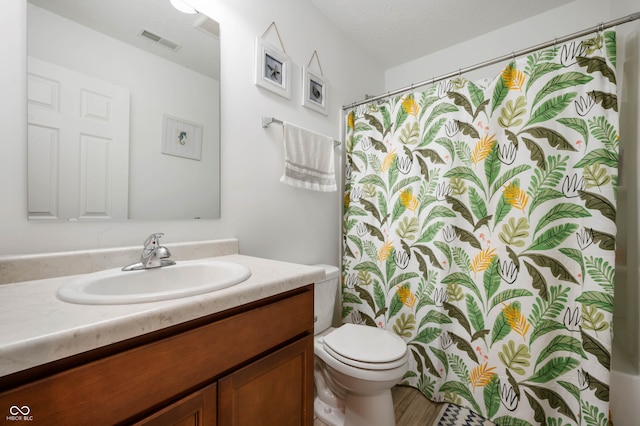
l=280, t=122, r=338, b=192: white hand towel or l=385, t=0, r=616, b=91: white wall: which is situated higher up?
l=385, t=0, r=616, b=91: white wall

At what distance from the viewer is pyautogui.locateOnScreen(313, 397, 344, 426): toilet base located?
4.33ft

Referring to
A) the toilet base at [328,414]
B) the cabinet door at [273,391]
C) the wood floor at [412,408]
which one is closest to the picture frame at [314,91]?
the cabinet door at [273,391]

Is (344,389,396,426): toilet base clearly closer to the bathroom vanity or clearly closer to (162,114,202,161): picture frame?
the bathroom vanity

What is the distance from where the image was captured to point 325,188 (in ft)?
5.56

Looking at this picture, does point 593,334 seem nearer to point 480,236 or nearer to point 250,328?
point 480,236

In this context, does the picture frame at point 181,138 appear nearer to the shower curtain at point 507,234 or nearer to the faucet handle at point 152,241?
the faucet handle at point 152,241

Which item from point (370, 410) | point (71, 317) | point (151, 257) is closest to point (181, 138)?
point (151, 257)

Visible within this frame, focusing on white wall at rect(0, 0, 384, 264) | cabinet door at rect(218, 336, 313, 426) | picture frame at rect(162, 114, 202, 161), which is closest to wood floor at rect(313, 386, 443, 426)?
cabinet door at rect(218, 336, 313, 426)

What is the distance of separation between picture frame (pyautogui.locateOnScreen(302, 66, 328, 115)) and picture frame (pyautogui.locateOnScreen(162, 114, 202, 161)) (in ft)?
2.46

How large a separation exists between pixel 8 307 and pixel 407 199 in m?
1.64

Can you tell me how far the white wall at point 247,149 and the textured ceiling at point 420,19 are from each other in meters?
0.12

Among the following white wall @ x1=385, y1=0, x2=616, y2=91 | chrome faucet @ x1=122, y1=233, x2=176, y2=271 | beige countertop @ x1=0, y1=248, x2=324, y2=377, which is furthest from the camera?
white wall @ x1=385, y1=0, x2=616, y2=91

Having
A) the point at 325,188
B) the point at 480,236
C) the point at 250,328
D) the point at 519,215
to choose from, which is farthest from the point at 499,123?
the point at 250,328

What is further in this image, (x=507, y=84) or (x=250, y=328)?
(x=507, y=84)
